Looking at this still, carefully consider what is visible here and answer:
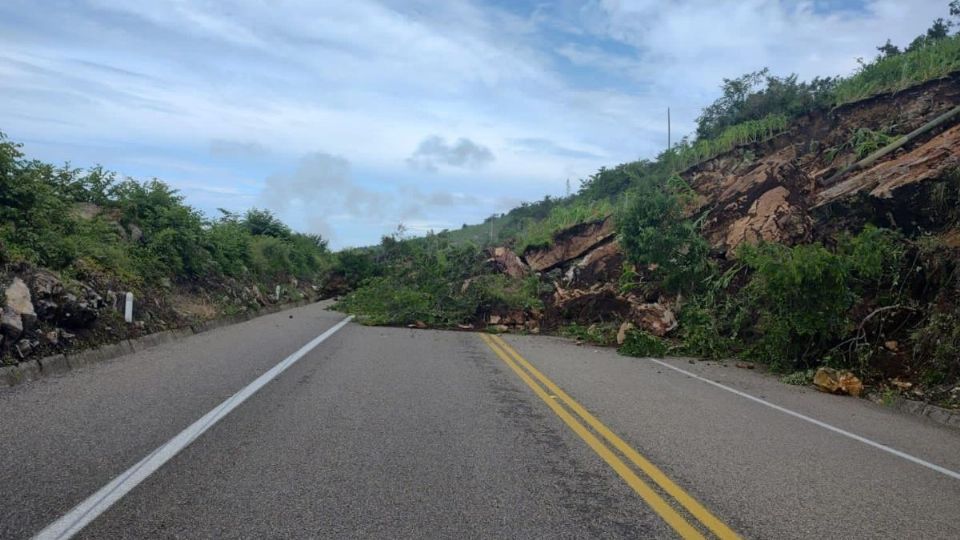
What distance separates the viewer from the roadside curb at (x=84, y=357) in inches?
378

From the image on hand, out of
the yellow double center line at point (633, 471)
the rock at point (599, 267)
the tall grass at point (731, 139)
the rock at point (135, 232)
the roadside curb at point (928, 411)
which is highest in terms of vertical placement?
the tall grass at point (731, 139)

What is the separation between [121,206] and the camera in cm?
2000

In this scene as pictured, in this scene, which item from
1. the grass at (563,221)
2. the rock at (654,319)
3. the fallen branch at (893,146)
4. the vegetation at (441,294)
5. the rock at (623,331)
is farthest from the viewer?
the grass at (563,221)

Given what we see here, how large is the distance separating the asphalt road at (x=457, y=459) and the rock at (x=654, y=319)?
285 inches

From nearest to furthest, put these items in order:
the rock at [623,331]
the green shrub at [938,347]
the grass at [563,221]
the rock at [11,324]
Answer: the rock at [11,324]
the green shrub at [938,347]
the rock at [623,331]
the grass at [563,221]

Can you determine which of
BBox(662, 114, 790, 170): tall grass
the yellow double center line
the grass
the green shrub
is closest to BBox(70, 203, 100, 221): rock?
the yellow double center line

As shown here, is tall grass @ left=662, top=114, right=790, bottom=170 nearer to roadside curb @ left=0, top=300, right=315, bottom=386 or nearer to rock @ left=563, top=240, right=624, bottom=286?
rock @ left=563, top=240, right=624, bottom=286

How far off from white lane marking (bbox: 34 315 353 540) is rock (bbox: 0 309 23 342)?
3.62 m

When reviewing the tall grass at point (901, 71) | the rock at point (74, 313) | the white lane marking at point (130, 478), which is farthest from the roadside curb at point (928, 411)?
the tall grass at point (901, 71)

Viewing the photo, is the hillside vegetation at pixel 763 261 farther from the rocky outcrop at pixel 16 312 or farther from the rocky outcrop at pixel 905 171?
the rocky outcrop at pixel 16 312

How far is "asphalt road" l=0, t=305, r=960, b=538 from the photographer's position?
4781 mm

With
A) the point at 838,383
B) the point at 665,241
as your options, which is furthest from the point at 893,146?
the point at 838,383

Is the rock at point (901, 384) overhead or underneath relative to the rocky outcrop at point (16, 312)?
underneath

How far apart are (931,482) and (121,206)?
19681 millimetres
